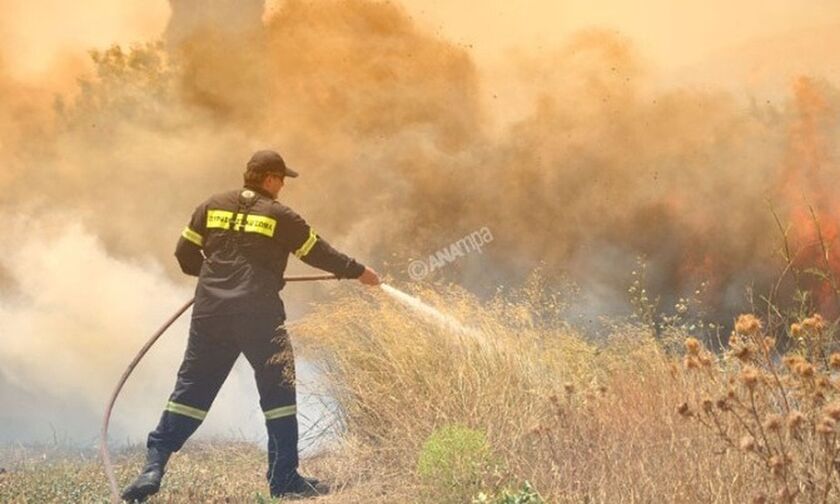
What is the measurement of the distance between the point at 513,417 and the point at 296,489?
4.57 feet

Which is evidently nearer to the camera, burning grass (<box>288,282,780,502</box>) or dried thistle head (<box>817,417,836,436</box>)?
dried thistle head (<box>817,417,836,436</box>)

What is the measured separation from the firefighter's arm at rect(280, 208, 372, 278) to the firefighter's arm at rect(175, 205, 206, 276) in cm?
56

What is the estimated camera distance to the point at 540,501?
461cm

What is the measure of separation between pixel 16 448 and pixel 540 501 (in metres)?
5.18

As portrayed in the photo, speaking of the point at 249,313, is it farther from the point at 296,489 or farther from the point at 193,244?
the point at 296,489

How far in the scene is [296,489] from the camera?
6.36 metres

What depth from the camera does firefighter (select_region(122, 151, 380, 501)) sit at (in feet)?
20.7

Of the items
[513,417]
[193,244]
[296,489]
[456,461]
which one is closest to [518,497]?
[456,461]

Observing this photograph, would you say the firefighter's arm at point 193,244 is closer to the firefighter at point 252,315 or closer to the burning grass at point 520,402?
the firefighter at point 252,315

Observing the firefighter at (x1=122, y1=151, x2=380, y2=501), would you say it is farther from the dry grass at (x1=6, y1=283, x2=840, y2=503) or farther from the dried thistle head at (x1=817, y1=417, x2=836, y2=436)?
the dried thistle head at (x1=817, y1=417, x2=836, y2=436)

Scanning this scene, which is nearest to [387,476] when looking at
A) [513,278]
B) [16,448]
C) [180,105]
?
[16,448]

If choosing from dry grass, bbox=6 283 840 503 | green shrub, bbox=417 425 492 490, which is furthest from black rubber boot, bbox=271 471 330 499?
green shrub, bbox=417 425 492 490

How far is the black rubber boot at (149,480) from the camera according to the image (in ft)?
20.0

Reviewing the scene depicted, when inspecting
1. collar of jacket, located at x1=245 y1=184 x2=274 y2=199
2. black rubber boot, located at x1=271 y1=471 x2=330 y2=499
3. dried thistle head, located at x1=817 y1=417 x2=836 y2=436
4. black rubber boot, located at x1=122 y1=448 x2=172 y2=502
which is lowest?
dried thistle head, located at x1=817 y1=417 x2=836 y2=436
